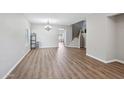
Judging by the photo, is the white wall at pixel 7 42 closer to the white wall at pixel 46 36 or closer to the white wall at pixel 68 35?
the white wall at pixel 46 36

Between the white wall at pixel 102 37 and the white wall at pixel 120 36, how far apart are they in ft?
0.71

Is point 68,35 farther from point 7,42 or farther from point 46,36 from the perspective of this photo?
point 7,42

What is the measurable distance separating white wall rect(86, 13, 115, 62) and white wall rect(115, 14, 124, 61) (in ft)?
0.71

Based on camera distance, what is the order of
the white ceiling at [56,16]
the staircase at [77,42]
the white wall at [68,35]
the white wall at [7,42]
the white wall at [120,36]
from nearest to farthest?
the white wall at [7,42], the white wall at [120,36], the white ceiling at [56,16], the staircase at [77,42], the white wall at [68,35]

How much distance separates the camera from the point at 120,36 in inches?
198

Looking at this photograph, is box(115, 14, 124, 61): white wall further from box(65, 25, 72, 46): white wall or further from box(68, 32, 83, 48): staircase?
box(65, 25, 72, 46): white wall

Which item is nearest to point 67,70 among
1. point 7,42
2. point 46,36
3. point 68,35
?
point 7,42

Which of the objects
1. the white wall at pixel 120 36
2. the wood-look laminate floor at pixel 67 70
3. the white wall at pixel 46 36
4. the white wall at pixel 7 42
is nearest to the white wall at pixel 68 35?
the white wall at pixel 46 36

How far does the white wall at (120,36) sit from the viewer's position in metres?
4.92

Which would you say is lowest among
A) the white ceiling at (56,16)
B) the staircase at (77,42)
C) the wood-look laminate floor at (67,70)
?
the wood-look laminate floor at (67,70)
